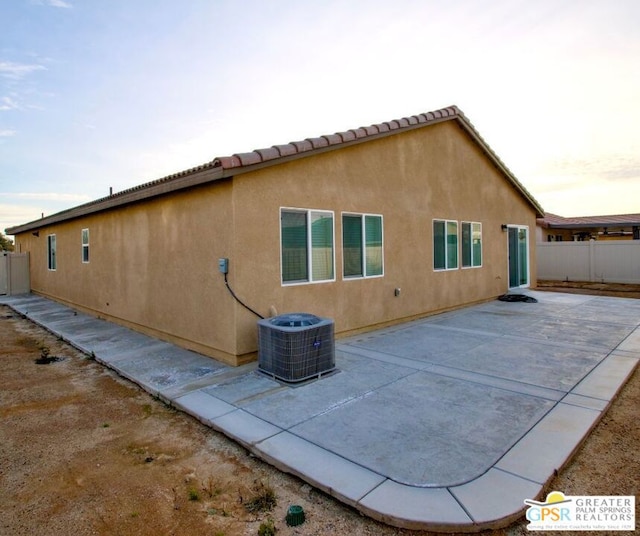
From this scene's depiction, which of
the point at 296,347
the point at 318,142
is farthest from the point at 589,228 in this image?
the point at 296,347

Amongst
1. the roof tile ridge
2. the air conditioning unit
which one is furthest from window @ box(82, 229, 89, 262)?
the air conditioning unit

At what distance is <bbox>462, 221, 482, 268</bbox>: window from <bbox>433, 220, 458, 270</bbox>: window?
504 millimetres

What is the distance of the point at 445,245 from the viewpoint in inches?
441

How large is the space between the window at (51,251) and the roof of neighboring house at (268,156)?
3549 millimetres

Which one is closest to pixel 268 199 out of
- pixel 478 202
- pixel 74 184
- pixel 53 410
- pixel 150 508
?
pixel 53 410

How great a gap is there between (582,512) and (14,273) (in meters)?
22.4

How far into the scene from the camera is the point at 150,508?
2.91 m

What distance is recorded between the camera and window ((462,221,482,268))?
473 inches

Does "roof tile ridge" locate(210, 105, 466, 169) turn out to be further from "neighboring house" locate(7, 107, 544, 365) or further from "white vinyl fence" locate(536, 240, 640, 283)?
"white vinyl fence" locate(536, 240, 640, 283)

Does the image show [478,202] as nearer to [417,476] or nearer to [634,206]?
[417,476]

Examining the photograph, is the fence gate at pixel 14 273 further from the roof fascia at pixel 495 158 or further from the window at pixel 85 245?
the roof fascia at pixel 495 158

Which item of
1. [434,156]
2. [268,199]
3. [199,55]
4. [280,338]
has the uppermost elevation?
[199,55]

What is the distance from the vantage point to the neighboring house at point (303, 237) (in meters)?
6.45

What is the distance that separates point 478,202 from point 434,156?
2.91m
